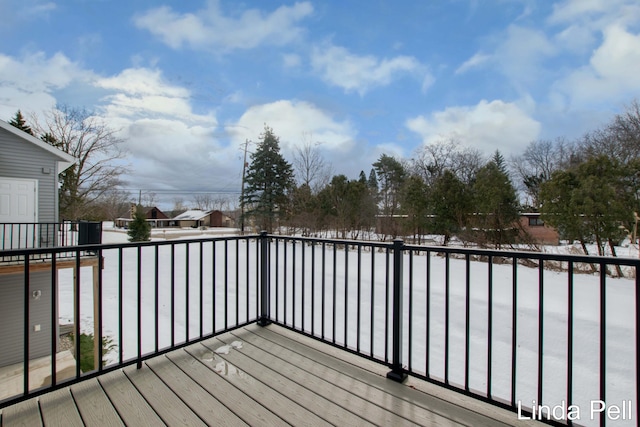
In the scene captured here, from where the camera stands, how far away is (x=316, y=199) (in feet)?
51.4

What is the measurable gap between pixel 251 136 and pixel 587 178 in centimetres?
1716

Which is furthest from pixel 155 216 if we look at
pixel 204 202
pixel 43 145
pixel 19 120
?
pixel 43 145

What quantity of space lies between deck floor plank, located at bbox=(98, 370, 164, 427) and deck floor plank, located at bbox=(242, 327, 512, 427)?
849 millimetres

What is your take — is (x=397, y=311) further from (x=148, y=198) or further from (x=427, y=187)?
(x=148, y=198)

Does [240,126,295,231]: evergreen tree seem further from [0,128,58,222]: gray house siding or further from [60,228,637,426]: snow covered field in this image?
[0,128,58,222]: gray house siding

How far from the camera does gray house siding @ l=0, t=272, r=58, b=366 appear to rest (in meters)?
7.91

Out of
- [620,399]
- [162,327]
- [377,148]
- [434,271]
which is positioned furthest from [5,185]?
[377,148]

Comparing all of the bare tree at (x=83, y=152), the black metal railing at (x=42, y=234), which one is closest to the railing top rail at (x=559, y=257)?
the black metal railing at (x=42, y=234)

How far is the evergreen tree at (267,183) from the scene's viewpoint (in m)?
18.1

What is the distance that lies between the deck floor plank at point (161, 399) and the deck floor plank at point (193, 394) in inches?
1.0

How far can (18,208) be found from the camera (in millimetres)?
8531

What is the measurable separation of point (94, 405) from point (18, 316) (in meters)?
9.78

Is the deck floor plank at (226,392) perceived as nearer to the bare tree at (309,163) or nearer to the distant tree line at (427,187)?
the distant tree line at (427,187)

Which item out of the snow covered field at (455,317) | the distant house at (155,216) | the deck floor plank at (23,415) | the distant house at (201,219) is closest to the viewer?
the deck floor plank at (23,415)
